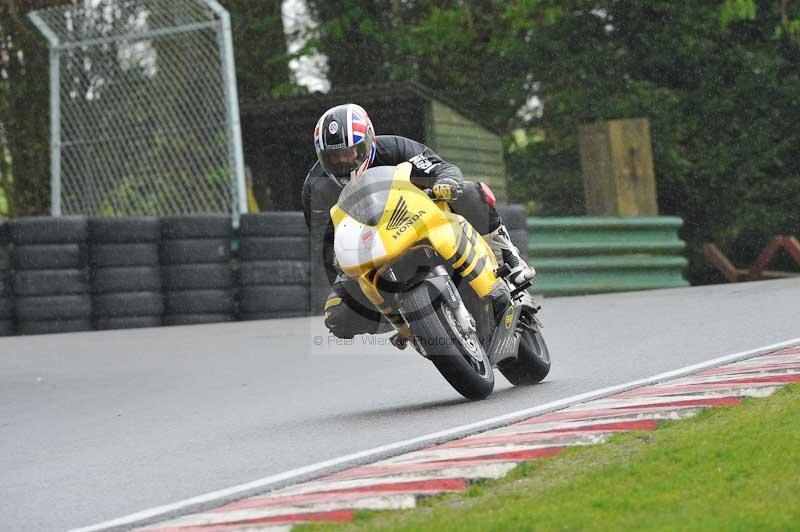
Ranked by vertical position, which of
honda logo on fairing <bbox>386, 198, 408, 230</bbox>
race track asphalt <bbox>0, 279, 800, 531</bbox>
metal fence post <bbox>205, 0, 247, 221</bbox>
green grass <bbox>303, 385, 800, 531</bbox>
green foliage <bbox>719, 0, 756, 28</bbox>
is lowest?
green grass <bbox>303, 385, 800, 531</bbox>

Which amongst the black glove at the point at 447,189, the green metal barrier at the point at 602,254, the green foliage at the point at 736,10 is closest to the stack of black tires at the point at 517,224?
the green metal barrier at the point at 602,254

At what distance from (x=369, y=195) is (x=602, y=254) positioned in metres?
10.6

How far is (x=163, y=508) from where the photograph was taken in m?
5.12

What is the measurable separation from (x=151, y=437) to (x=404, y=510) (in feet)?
8.75

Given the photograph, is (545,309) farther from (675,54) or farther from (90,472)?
(675,54)

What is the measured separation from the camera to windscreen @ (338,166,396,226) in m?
6.91

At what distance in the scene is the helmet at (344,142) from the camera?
23.1 feet

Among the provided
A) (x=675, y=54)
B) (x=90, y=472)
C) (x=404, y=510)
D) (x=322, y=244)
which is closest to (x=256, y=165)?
(x=675, y=54)

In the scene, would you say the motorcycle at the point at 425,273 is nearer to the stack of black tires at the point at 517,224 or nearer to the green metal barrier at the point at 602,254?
the stack of black tires at the point at 517,224

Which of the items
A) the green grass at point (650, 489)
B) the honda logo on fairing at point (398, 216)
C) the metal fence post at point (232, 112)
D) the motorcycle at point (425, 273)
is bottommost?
the green grass at point (650, 489)

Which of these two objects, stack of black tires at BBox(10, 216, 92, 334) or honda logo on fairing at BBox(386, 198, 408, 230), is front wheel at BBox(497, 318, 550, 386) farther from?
stack of black tires at BBox(10, 216, 92, 334)

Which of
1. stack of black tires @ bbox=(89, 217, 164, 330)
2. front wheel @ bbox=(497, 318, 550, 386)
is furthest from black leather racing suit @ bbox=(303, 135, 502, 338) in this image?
stack of black tires @ bbox=(89, 217, 164, 330)

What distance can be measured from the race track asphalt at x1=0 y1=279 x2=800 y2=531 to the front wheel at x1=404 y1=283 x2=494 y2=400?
0.14 m

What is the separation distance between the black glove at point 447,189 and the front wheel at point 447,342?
481 mm
